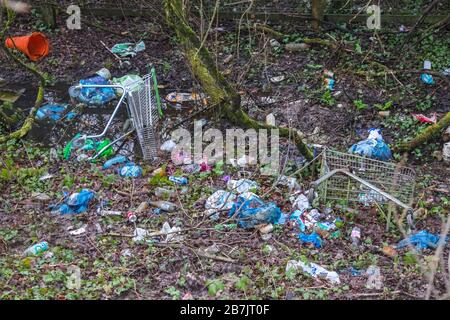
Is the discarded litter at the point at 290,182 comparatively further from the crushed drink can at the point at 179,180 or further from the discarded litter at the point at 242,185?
the crushed drink can at the point at 179,180

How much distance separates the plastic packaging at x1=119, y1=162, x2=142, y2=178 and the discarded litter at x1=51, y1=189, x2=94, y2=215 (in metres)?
0.56

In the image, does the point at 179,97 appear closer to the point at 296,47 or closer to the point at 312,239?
the point at 296,47

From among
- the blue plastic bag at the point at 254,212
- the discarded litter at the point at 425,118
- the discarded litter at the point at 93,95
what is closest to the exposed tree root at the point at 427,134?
the discarded litter at the point at 425,118

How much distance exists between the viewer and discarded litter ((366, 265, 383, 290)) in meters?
4.37

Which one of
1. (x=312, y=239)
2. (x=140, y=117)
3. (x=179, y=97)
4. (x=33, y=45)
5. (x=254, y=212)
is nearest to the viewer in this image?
(x=312, y=239)

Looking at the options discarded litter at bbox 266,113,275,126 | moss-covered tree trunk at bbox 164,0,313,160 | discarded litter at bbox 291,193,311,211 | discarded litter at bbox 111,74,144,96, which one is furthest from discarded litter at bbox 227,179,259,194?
discarded litter at bbox 111,74,144,96

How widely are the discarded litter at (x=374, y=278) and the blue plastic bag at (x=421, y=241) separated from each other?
426 millimetres

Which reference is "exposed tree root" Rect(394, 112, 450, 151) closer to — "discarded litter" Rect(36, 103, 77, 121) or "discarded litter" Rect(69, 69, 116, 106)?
"discarded litter" Rect(69, 69, 116, 106)

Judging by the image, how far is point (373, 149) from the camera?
5.92m

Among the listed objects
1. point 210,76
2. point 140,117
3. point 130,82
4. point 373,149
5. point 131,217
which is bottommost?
point 131,217

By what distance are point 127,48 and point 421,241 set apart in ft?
17.4

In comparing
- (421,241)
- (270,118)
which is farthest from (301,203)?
(270,118)

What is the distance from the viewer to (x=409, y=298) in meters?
4.23
